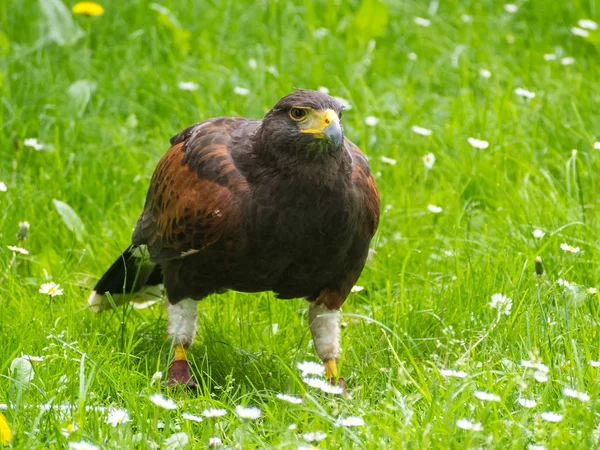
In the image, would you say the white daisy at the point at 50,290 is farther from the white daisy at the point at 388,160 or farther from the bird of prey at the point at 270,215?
the white daisy at the point at 388,160

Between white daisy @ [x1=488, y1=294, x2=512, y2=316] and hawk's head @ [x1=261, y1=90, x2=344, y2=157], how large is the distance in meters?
1.14

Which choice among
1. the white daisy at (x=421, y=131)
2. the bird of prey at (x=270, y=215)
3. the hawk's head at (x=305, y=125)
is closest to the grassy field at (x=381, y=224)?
the white daisy at (x=421, y=131)

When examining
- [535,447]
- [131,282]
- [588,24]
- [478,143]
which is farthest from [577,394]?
[588,24]

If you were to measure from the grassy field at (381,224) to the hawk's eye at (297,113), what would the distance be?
88 centimetres

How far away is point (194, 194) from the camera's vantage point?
4.72 metres

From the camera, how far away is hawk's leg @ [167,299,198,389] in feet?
16.4

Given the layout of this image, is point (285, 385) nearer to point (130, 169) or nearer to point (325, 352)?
point (325, 352)

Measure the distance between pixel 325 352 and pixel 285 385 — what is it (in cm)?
28

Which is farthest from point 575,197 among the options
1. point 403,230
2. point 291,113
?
point 291,113

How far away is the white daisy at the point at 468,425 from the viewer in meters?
3.54

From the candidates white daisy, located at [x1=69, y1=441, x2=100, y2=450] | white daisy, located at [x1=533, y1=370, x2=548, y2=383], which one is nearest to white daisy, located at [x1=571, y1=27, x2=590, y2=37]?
white daisy, located at [x1=533, y1=370, x2=548, y2=383]

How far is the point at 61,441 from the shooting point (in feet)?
12.3

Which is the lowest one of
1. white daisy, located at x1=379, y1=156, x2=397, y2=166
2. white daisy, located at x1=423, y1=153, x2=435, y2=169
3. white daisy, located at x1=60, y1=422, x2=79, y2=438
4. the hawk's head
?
white daisy, located at x1=379, y1=156, x2=397, y2=166

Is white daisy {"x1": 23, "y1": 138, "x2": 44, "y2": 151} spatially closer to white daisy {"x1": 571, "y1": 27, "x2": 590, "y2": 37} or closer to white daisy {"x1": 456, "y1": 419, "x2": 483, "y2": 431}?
white daisy {"x1": 456, "y1": 419, "x2": 483, "y2": 431}
